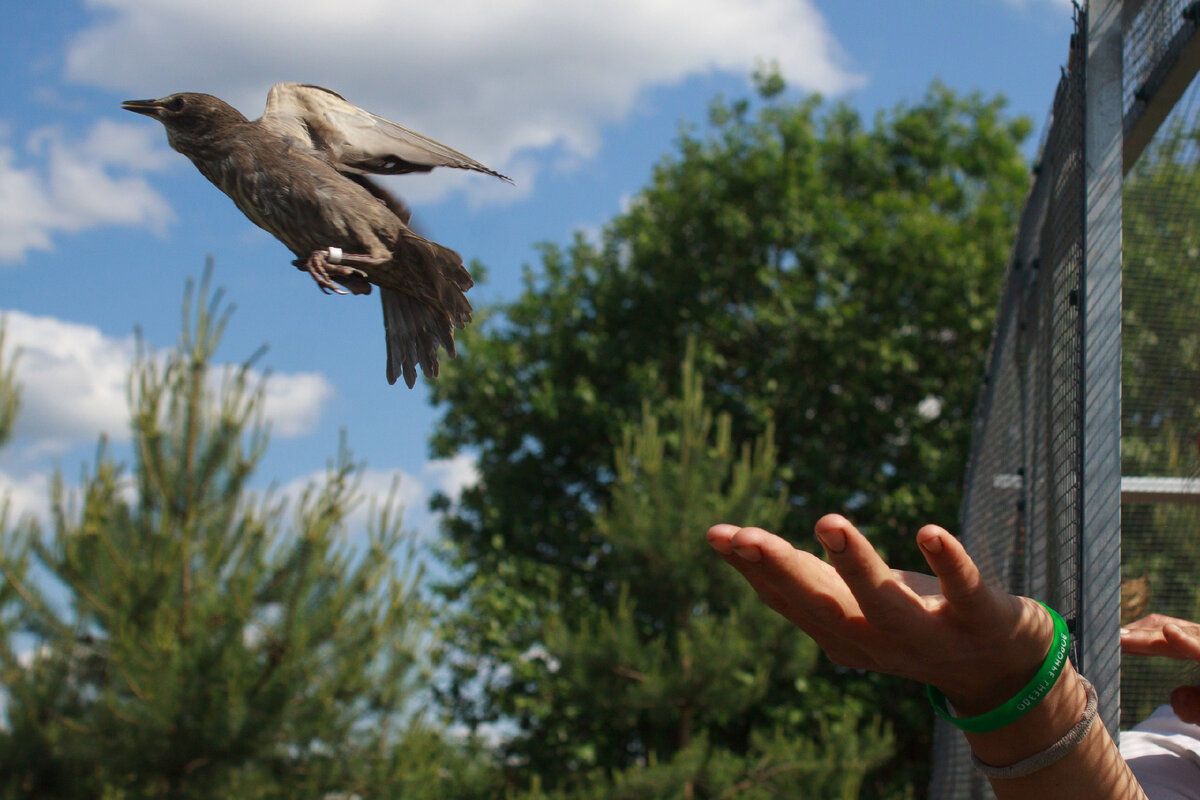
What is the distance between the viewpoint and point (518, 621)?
27.6 feet

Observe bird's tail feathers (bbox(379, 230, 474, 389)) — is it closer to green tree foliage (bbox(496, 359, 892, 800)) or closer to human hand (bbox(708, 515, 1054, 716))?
human hand (bbox(708, 515, 1054, 716))

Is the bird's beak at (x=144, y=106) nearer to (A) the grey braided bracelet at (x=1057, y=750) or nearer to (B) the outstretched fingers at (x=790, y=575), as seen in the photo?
(B) the outstretched fingers at (x=790, y=575)

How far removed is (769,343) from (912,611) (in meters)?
8.72

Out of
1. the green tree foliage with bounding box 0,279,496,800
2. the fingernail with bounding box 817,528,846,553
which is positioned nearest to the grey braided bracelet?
the fingernail with bounding box 817,528,846,553

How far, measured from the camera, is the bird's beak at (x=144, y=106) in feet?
2.99

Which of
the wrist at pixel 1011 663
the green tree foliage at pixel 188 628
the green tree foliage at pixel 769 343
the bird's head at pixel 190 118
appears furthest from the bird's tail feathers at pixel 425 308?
the green tree foliage at pixel 769 343

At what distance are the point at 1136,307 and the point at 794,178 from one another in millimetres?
5820

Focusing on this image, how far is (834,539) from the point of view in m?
0.82

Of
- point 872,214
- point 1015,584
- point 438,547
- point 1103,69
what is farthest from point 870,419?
point 1103,69

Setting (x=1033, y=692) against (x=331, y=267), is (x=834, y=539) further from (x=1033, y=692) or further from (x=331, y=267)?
(x=331, y=267)

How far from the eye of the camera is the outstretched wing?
0.96 m

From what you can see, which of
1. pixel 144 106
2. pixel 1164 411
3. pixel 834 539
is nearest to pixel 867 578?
pixel 834 539

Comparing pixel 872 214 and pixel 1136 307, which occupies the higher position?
pixel 872 214

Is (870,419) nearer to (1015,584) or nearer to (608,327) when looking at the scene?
(608,327)
